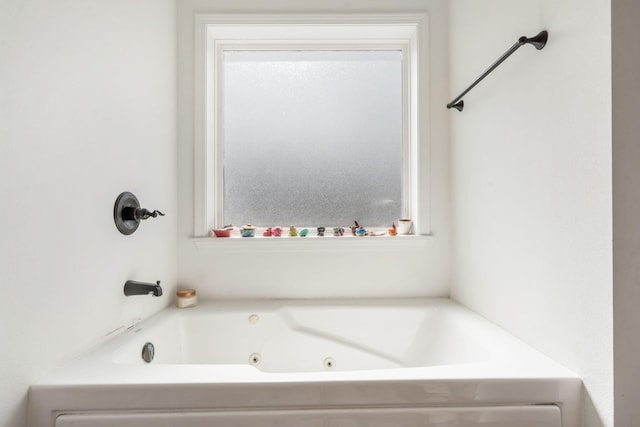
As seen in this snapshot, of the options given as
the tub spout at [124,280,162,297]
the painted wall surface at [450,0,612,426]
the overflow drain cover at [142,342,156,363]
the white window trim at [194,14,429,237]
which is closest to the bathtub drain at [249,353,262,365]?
the overflow drain cover at [142,342,156,363]

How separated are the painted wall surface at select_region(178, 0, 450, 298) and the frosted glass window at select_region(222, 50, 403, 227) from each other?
0.22m

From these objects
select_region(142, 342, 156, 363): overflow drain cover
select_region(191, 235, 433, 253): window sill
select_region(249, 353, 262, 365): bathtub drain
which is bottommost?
select_region(249, 353, 262, 365): bathtub drain

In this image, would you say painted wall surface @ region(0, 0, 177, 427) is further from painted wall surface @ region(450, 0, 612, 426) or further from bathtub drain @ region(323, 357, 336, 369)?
painted wall surface @ region(450, 0, 612, 426)

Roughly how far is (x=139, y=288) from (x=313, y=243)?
757 mm

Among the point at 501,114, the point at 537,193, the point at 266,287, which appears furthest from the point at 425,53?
the point at 266,287

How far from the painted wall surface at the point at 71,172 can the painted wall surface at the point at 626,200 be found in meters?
1.41

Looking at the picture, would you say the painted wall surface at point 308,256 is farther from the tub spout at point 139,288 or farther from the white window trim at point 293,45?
the tub spout at point 139,288

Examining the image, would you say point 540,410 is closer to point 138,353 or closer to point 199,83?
point 138,353

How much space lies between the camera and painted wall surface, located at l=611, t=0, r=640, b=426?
71cm

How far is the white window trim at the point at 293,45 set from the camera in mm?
1562

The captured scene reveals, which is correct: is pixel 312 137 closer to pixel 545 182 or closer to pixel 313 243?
pixel 313 243

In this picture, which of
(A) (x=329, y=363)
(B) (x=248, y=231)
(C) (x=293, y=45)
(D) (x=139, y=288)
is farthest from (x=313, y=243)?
(C) (x=293, y=45)

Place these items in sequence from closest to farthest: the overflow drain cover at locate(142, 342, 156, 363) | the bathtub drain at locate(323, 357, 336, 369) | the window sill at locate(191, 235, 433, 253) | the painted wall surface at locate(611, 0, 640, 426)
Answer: the painted wall surface at locate(611, 0, 640, 426)
the overflow drain cover at locate(142, 342, 156, 363)
the bathtub drain at locate(323, 357, 336, 369)
the window sill at locate(191, 235, 433, 253)

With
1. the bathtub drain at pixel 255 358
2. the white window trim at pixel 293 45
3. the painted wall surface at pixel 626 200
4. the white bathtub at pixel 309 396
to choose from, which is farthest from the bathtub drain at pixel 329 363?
the painted wall surface at pixel 626 200
